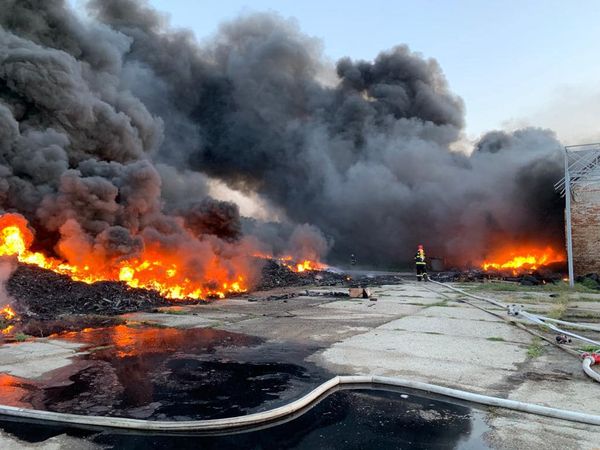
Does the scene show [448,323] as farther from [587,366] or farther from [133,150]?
[133,150]

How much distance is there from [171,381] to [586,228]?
16792mm

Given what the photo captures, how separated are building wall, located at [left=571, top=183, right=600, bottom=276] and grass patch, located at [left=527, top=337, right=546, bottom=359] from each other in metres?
12.0

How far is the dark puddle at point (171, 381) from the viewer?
3.64 meters

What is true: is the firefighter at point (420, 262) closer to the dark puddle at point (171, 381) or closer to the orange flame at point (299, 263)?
the orange flame at point (299, 263)

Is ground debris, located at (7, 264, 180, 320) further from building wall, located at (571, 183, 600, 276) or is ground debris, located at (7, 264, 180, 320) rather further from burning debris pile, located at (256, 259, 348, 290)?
building wall, located at (571, 183, 600, 276)

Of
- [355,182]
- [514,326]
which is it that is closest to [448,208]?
[355,182]

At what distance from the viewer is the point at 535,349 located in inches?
221

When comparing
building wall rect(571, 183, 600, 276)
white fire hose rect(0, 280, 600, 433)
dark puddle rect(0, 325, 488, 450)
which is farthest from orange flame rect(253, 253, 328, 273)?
white fire hose rect(0, 280, 600, 433)

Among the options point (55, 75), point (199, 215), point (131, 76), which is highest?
point (131, 76)

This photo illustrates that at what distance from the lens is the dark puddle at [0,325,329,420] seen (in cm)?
364

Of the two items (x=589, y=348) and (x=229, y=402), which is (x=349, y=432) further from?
(x=589, y=348)

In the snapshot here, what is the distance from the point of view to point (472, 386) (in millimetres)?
4055

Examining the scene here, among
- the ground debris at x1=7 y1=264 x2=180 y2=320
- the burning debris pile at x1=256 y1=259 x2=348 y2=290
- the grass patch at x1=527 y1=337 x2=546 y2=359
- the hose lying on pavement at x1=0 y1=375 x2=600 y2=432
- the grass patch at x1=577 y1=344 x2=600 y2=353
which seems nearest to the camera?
the hose lying on pavement at x1=0 y1=375 x2=600 y2=432

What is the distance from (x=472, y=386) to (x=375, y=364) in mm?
1128
